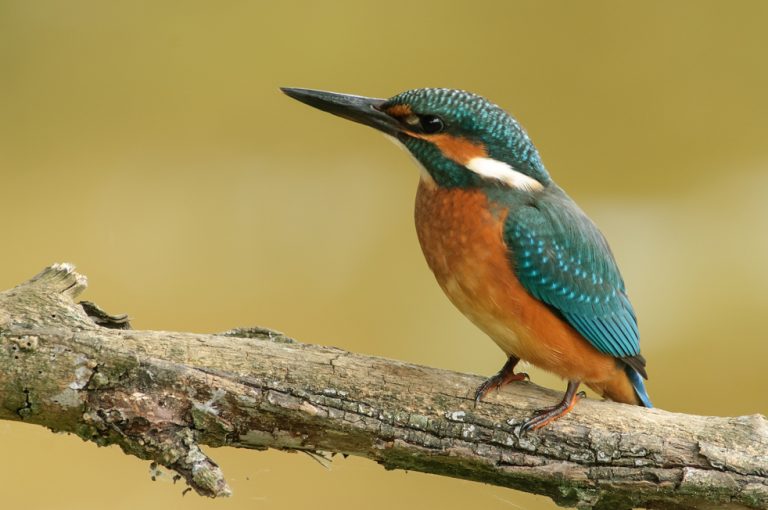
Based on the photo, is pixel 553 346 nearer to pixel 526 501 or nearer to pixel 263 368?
pixel 263 368

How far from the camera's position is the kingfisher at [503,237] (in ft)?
7.21

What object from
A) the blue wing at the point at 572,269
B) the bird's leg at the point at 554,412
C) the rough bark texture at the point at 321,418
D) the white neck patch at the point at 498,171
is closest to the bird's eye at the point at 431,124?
the white neck patch at the point at 498,171

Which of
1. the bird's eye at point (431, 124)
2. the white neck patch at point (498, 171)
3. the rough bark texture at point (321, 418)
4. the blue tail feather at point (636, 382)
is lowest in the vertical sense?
the rough bark texture at point (321, 418)

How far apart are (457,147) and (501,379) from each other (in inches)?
22.3

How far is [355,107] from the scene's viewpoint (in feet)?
7.43

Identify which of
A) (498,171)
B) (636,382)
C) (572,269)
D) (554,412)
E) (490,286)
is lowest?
(554,412)

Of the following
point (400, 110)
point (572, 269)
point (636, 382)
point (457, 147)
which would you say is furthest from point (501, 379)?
A: point (400, 110)

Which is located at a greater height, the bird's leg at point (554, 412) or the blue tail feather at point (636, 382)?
the blue tail feather at point (636, 382)

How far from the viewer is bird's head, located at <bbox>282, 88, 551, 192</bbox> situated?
2.21 metres

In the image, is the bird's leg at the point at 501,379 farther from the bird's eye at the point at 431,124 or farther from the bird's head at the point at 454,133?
the bird's eye at the point at 431,124

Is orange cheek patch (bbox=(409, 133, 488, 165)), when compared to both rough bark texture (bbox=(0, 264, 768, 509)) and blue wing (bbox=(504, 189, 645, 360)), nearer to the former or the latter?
blue wing (bbox=(504, 189, 645, 360))

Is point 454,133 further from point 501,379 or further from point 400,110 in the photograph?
point 501,379

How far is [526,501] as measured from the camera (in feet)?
11.7

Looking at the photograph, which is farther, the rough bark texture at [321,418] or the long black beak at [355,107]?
the long black beak at [355,107]
